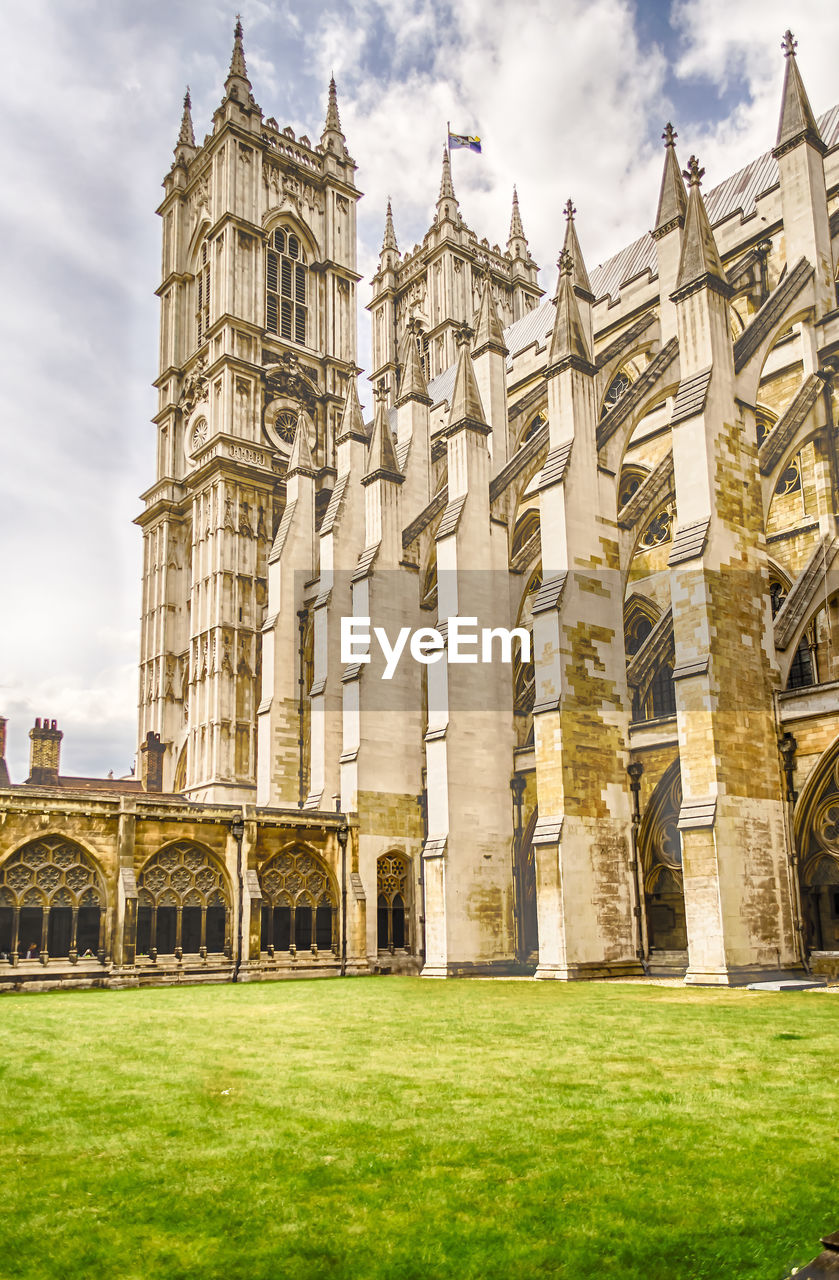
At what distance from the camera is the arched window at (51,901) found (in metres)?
18.8

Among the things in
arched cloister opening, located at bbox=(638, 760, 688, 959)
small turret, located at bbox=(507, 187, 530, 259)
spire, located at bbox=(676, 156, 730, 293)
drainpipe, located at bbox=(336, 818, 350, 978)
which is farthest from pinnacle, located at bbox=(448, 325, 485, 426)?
small turret, located at bbox=(507, 187, 530, 259)

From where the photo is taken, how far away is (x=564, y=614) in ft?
67.1

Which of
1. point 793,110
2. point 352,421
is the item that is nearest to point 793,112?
point 793,110

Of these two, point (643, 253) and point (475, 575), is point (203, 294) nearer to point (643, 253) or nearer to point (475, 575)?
point (643, 253)

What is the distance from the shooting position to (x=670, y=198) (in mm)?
26844

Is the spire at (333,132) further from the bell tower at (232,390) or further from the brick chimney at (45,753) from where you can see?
the brick chimney at (45,753)

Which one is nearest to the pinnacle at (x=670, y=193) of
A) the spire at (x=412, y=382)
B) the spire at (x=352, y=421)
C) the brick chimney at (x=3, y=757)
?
the spire at (x=412, y=382)

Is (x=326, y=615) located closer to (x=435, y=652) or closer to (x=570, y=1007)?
(x=435, y=652)

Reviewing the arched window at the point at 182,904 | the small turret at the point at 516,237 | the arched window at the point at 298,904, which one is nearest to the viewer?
the arched window at the point at 182,904

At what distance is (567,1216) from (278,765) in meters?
27.9

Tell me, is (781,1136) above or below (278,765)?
below

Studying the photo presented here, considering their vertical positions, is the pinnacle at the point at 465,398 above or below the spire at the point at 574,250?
below

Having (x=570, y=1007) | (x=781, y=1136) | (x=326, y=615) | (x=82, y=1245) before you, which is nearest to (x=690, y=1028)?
(x=570, y=1007)

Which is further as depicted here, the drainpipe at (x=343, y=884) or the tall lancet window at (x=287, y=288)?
the tall lancet window at (x=287, y=288)
